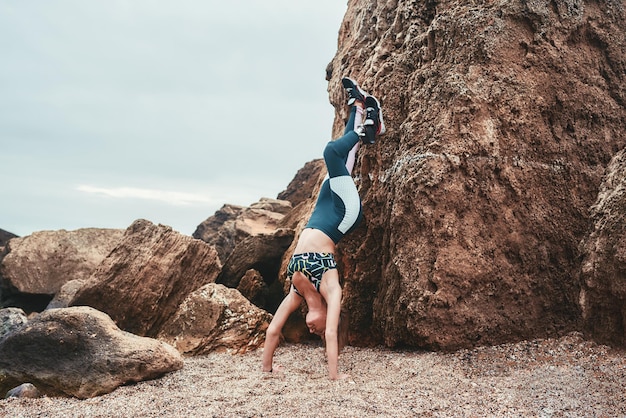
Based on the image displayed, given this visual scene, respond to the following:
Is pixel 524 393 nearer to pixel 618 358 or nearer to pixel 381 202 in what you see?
pixel 618 358

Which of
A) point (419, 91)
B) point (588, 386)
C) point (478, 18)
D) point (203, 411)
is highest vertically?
point (478, 18)

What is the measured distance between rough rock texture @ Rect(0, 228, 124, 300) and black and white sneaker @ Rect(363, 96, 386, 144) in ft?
30.4

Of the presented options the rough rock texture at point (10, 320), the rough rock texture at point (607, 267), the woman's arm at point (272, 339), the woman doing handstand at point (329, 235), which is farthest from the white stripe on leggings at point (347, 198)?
the rough rock texture at point (10, 320)

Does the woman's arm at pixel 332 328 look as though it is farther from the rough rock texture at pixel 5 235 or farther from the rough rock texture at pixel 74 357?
the rough rock texture at pixel 5 235

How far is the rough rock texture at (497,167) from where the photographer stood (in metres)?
5.95

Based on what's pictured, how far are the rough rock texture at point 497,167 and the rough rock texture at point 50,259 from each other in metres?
9.80

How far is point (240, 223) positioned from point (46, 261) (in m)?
4.85

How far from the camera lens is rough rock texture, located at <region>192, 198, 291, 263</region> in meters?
14.1

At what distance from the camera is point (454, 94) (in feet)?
20.1

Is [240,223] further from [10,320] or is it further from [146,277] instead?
[10,320]

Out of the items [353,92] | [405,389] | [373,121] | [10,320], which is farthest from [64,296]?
[405,389]

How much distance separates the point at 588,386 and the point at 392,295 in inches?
90.2

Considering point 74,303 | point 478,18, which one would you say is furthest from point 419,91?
point 74,303

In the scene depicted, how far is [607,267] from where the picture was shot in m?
5.16
